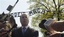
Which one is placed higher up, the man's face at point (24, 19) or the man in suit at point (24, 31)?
the man's face at point (24, 19)

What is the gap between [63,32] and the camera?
1241 mm

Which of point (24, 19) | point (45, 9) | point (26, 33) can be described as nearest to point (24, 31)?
point (26, 33)

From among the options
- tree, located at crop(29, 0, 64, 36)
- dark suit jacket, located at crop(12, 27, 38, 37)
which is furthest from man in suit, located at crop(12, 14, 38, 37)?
tree, located at crop(29, 0, 64, 36)

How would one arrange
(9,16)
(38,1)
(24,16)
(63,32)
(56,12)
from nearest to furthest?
1. (63,32)
2. (24,16)
3. (9,16)
4. (56,12)
5. (38,1)

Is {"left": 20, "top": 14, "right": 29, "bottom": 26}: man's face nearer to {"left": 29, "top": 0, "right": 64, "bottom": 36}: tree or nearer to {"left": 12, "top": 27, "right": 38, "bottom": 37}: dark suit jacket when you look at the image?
{"left": 12, "top": 27, "right": 38, "bottom": 37}: dark suit jacket

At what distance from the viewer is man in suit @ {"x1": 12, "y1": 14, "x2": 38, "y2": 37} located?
2353mm

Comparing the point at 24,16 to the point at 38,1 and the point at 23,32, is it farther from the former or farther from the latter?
the point at 38,1

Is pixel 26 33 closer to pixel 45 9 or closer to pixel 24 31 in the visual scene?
pixel 24 31

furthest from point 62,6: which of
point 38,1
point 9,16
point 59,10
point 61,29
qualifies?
point 61,29

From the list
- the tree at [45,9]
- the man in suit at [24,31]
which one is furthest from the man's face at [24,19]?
the tree at [45,9]

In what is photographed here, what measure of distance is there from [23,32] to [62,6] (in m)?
13.3

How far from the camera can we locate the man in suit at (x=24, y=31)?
92.6 inches

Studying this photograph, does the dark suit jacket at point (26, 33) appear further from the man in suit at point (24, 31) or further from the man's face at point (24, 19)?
the man's face at point (24, 19)

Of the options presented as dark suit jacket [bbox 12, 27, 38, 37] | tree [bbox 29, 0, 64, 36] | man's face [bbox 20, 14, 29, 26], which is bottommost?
tree [bbox 29, 0, 64, 36]
